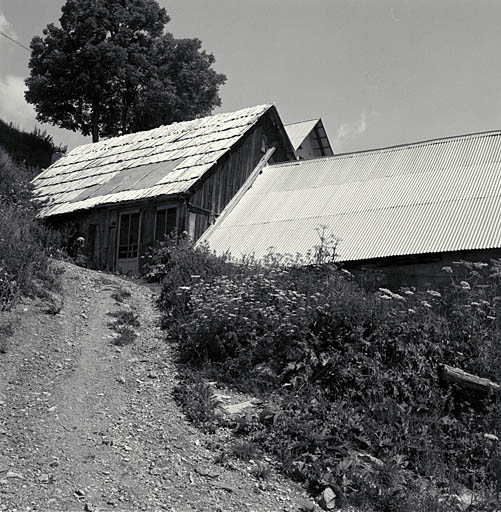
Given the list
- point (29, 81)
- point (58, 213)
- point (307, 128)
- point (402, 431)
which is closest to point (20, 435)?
point (402, 431)

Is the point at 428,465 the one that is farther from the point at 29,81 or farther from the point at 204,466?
the point at 29,81

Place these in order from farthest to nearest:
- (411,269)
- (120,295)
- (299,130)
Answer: (299,130), (411,269), (120,295)

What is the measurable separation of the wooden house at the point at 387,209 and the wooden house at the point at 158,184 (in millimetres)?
824

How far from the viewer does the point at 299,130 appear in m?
33.5

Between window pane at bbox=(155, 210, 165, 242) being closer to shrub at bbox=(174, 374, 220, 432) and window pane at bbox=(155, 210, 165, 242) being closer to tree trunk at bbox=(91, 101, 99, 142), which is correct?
shrub at bbox=(174, 374, 220, 432)

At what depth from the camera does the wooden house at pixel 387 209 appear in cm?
1391

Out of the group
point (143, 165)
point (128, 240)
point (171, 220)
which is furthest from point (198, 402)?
point (143, 165)

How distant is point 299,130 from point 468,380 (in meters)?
26.8

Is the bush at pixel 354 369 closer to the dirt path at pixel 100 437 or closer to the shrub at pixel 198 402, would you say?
the shrub at pixel 198 402

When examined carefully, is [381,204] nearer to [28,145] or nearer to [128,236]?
[128,236]

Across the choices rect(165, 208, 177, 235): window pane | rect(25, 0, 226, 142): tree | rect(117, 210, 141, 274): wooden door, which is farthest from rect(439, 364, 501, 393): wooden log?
rect(25, 0, 226, 142): tree

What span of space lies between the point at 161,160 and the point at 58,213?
4.06 metres

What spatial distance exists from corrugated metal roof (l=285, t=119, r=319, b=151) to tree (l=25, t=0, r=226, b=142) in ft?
24.4

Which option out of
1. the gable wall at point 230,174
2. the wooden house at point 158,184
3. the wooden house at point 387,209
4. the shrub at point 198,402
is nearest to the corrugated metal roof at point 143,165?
Result: the wooden house at point 158,184
